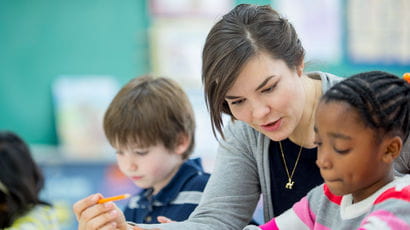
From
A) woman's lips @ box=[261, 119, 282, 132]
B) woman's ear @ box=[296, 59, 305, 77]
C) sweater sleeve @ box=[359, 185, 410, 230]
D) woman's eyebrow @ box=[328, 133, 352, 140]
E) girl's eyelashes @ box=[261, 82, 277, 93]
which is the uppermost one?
woman's eyebrow @ box=[328, 133, 352, 140]

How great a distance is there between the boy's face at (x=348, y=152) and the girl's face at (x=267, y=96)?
30cm

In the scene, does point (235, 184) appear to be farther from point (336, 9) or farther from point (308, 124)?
point (336, 9)

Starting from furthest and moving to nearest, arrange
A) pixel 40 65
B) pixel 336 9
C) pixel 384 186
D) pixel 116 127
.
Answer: pixel 40 65
pixel 336 9
pixel 116 127
pixel 384 186

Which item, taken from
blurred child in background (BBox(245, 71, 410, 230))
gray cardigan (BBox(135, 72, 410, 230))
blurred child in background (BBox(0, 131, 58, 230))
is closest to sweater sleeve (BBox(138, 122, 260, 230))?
gray cardigan (BBox(135, 72, 410, 230))

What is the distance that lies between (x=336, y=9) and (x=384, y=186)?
2.93m

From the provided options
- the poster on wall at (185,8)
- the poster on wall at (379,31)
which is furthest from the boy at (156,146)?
the poster on wall at (379,31)

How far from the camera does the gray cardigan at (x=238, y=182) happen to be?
1379 millimetres

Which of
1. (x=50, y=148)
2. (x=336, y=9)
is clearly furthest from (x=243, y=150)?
(x=50, y=148)

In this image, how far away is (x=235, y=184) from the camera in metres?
1.42

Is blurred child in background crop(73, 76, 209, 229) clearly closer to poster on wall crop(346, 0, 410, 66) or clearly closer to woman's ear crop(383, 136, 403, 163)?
woman's ear crop(383, 136, 403, 163)

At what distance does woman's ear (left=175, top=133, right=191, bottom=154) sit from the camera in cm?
177

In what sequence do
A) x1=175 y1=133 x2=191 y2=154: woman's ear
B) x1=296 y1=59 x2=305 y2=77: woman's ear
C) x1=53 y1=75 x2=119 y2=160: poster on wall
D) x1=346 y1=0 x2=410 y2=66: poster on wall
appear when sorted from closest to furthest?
x1=296 y1=59 x2=305 y2=77: woman's ear < x1=175 y1=133 x2=191 y2=154: woman's ear < x1=346 y1=0 x2=410 y2=66: poster on wall < x1=53 y1=75 x2=119 y2=160: poster on wall

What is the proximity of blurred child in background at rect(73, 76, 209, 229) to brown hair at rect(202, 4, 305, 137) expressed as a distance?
1.31ft

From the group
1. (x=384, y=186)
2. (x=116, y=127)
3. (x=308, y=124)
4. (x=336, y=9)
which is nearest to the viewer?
(x=384, y=186)
